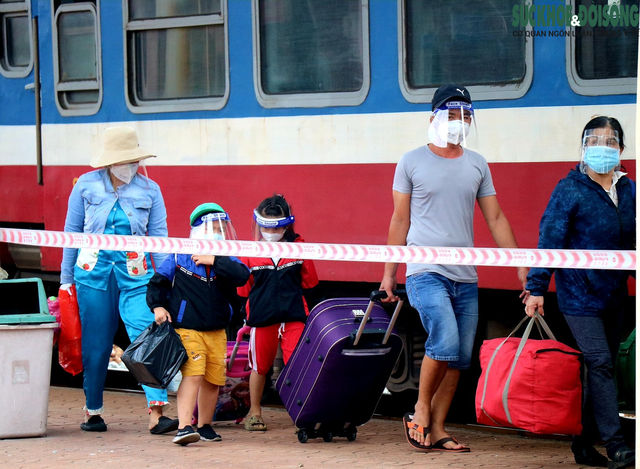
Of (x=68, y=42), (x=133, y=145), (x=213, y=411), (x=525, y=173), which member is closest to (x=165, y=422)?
(x=213, y=411)

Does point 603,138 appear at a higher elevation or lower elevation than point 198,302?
higher

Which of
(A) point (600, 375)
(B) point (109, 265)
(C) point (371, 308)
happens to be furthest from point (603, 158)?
(B) point (109, 265)

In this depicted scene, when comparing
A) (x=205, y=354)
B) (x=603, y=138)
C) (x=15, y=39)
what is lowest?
(x=205, y=354)

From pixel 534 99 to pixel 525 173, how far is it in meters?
0.41

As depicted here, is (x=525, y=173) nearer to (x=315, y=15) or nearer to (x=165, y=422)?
(x=315, y=15)

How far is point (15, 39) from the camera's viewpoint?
877 centimetres

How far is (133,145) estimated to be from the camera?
6699mm

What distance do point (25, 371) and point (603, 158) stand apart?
10.8 ft

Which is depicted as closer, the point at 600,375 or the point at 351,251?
the point at 600,375

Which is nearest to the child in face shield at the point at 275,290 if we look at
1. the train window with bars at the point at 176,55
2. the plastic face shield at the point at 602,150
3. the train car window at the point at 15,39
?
the train window with bars at the point at 176,55

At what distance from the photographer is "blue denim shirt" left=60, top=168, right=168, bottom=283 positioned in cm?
663

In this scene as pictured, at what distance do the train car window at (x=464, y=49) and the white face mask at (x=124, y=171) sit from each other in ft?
5.44

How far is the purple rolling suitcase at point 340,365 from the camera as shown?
591 cm

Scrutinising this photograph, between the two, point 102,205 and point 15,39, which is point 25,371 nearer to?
point 102,205
